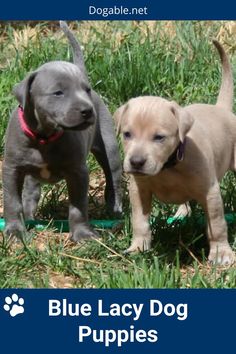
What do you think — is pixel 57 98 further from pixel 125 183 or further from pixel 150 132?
pixel 125 183

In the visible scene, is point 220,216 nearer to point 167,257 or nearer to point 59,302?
point 167,257

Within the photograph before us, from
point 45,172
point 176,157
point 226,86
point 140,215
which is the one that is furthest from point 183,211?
point 176,157

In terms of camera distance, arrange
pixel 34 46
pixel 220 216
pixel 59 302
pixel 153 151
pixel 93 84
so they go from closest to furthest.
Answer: pixel 59 302 < pixel 153 151 < pixel 220 216 < pixel 93 84 < pixel 34 46

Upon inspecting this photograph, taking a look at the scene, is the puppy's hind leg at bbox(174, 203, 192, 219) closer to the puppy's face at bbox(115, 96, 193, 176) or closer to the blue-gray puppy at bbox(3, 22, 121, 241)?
the blue-gray puppy at bbox(3, 22, 121, 241)

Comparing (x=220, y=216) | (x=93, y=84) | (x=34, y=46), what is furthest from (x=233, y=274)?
(x=34, y=46)

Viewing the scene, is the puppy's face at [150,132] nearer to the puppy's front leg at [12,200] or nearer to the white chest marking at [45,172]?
the white chest marking at [45,172]

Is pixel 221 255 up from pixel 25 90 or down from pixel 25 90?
down
